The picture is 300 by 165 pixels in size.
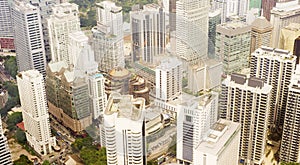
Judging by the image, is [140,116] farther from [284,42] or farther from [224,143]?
[284,42]

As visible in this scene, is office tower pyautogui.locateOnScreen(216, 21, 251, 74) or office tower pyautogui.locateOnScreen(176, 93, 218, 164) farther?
office tower pyautogui.locateOnScreen(216, 21, 251, 74)

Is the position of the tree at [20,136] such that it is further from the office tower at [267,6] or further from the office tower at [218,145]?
the office tower at [267,6]

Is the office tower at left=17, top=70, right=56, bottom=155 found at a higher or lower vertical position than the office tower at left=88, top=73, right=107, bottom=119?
lower

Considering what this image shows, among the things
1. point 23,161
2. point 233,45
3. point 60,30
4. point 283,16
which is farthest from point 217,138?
point 283,16

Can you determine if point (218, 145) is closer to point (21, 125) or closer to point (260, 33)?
point (21, 125)

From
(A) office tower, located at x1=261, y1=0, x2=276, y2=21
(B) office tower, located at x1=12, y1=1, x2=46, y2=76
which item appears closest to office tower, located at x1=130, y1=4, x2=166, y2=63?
(B) office tower, located at x1=12, y1=1, x2=46, y2=76

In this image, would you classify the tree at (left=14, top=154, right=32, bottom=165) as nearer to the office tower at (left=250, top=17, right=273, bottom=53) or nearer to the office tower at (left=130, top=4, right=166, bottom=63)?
the office tower at (left=130, top=4, right=166, bottom=63)

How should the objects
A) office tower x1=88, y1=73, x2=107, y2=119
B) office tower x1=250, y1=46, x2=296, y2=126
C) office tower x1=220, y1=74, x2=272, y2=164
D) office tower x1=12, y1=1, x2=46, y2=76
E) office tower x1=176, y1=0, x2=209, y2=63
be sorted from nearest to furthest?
1. office tower x1=88, y1=73, x2=107, y2=119
2. office tower x1=220, y1=74, x2=272, y2=164
3. office tower x1=250, y1=46, x2=296, y2=126
4. office tower x1=176, y1=0, x2=209, y2=63
5. office tower x1=12, y1=1, x2=46, y2=76

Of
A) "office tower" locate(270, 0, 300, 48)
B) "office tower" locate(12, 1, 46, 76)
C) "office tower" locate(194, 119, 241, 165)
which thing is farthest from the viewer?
"office tower" locate(270, 0, 300, 48)
